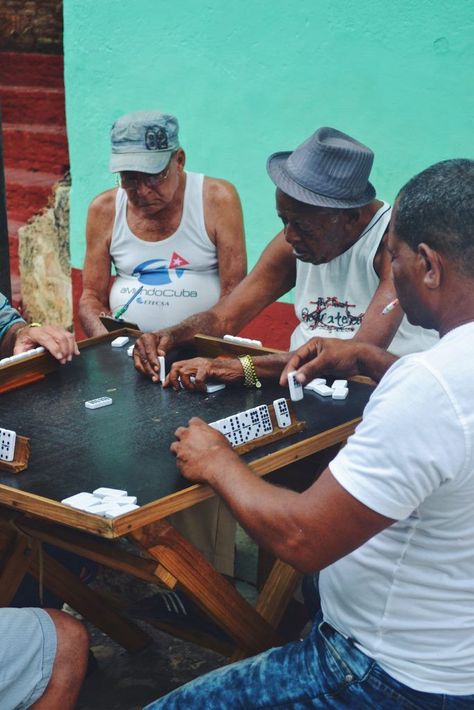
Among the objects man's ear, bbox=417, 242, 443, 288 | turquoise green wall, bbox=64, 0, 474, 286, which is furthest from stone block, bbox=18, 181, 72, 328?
man's ear, bbox=417, 242, 443, 288

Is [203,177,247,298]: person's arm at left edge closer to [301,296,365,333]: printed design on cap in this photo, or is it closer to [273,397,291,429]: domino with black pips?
[301,296,365,333]: printed design on cap

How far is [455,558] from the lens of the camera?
2.29 m

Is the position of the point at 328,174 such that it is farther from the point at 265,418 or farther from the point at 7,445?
the point at 7,445

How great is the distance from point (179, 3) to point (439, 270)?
13.6ft

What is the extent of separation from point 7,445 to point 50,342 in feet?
3.31

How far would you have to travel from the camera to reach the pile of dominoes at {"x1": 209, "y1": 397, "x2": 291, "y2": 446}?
2945 mm

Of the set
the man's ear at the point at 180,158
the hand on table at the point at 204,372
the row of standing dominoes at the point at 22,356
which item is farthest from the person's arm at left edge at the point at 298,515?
the man's ear at the point at 180,158

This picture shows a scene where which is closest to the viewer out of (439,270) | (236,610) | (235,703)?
(439,270)

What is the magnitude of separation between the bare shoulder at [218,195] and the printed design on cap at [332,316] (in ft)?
2.84

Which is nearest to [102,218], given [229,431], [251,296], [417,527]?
[251,296]

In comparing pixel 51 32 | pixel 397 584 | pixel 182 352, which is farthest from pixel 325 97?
pixel 397 584

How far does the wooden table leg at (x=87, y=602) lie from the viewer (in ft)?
11.8

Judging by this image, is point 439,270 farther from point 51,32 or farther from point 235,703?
point 51,32

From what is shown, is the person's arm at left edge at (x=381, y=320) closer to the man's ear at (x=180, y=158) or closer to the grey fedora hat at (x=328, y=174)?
the grey fedora hat at (x=328, y=174)
